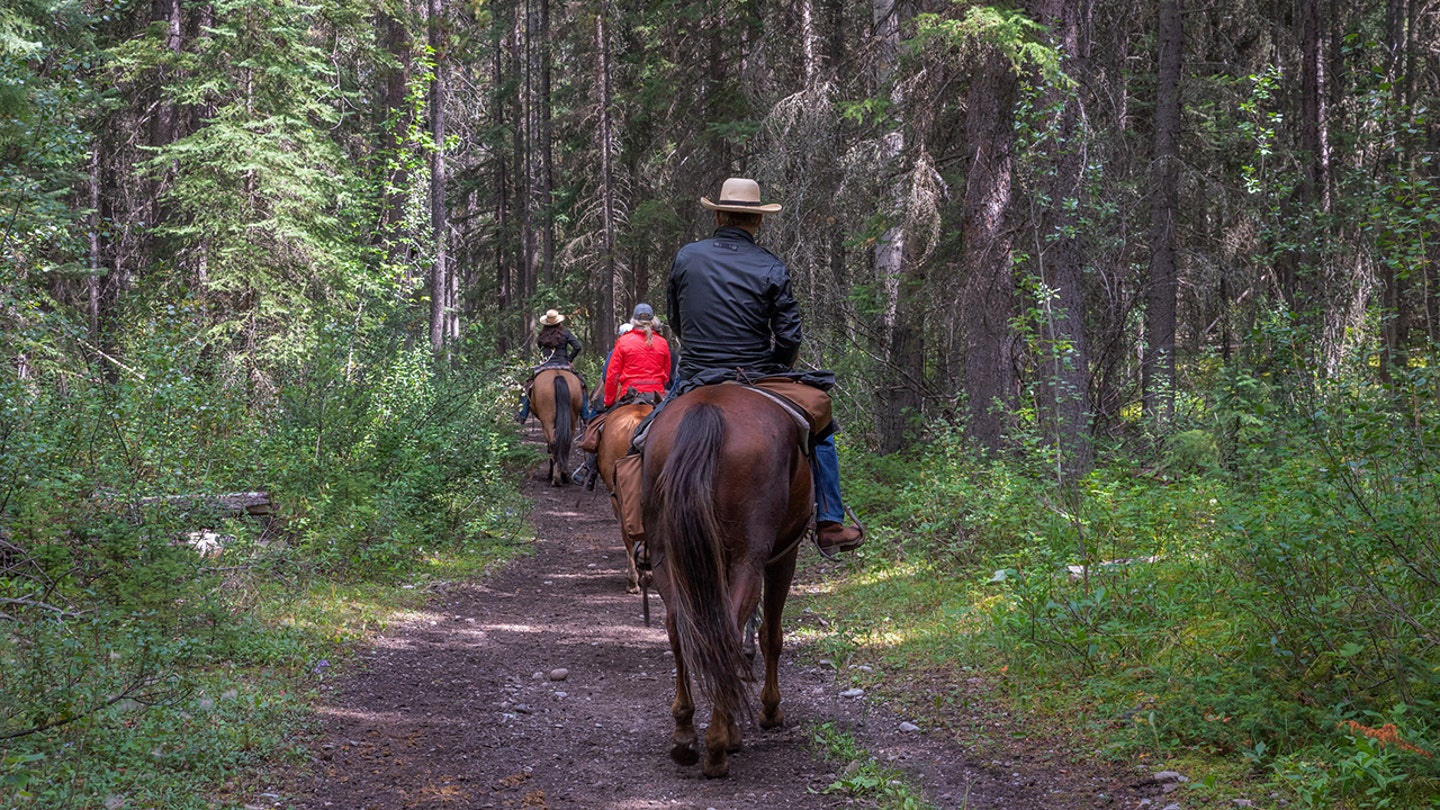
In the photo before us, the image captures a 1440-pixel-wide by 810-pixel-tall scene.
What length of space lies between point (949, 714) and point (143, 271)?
53.1 ft

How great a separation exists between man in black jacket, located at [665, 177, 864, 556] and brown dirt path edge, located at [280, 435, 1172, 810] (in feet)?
4.14

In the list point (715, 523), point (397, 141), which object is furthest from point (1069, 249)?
point (397, 141)

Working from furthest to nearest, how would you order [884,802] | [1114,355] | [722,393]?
1. [1114,355]
2. [722,393]
3. [884,802]

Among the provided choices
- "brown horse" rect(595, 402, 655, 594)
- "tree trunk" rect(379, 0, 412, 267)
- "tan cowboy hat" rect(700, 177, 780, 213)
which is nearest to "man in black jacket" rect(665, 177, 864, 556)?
"tan cowboy hat" rect(700, 177, 780, 213)

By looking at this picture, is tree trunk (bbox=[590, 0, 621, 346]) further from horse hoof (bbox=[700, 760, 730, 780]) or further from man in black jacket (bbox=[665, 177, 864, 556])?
horse hoof (bbox=[700, 760, 730, 780])

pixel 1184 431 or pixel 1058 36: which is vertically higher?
pixel 1058 36

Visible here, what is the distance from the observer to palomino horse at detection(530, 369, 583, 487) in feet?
54.5

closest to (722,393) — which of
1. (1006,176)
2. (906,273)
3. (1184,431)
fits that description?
(1184,431)

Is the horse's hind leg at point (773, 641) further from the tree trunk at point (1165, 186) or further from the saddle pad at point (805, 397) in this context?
the tree trunk at point (1165, 186)

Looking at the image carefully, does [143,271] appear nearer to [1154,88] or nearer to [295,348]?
[295,348]

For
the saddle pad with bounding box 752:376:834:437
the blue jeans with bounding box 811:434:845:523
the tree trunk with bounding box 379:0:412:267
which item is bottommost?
the blue jeans with bounding box 811:434:845:523

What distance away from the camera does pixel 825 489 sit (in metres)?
6.06

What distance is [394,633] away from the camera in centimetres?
822

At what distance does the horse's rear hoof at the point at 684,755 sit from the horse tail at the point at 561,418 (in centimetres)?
1139
